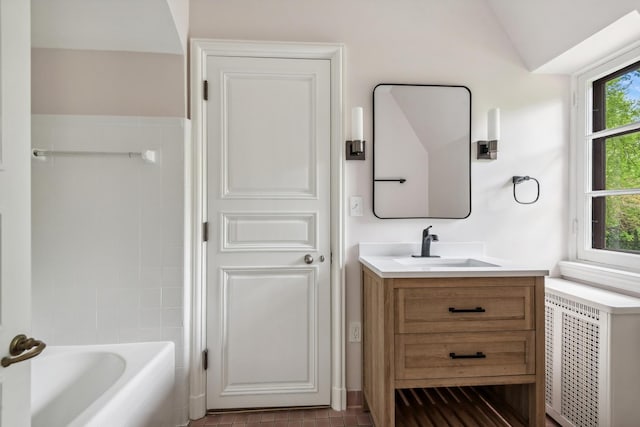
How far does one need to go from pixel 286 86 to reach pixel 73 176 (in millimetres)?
1208

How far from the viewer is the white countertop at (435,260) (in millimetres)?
1531

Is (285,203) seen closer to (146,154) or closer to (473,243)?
(146,154)

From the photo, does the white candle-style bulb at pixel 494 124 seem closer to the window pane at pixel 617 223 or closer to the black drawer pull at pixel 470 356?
the window pane at pixel 617 223

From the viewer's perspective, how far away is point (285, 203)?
2004mm

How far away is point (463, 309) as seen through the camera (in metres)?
1.54

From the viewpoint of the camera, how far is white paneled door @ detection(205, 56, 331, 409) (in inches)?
77.5

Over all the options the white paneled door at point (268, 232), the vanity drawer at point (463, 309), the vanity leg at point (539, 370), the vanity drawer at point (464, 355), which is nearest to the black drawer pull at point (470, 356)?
the vanity drawer at point (464, 355)

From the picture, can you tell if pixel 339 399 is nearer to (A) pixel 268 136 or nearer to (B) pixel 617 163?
(A) pixel 268 136

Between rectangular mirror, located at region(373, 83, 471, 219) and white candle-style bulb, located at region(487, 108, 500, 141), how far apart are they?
12 cm

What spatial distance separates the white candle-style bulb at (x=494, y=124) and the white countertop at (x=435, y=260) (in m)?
0.63

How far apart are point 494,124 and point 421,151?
0.43m

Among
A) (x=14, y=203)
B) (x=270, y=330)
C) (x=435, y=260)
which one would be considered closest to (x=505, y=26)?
(x=435, y=260)

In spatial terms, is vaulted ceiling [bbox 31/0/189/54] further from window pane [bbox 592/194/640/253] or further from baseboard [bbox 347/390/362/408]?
window pane [bbox 592/194/640/253]

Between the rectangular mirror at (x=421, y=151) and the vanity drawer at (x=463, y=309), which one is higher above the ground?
the rectangular mirror at (x=421, y=151)
